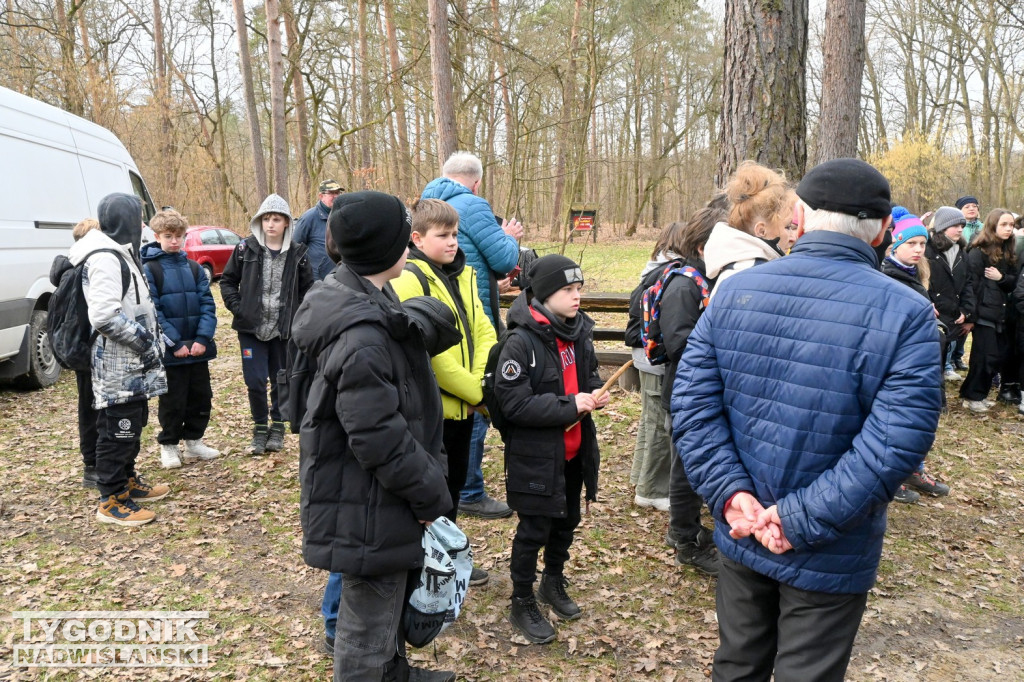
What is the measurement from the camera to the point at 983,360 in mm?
7145

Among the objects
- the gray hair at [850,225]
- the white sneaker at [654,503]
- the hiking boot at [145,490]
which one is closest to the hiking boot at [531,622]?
the white sneaker at [654,503]

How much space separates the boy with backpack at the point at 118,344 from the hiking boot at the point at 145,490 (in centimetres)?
18

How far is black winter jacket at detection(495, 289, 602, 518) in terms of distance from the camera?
3156 mm

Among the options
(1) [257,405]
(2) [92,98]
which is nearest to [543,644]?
(1) [257,405]

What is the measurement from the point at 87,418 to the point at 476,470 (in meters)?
2.87

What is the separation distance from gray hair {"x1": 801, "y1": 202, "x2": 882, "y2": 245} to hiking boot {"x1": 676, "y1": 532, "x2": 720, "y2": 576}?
8.23 feet

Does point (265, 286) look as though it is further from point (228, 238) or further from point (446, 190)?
point (228, 238)

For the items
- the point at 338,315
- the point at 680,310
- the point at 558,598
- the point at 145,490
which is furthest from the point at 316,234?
the point at 338,315

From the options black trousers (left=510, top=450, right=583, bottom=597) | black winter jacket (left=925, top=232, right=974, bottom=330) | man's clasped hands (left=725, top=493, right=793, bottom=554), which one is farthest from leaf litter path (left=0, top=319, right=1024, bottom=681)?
black winter jacket (left=925, top=232, right=974, bottom=330)

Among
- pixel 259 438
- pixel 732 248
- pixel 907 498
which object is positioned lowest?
pixel 907 498

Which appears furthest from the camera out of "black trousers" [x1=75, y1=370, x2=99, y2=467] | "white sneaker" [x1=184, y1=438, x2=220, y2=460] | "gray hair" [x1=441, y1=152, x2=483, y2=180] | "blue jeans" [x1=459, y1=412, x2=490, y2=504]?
"white sneaker" [x1=184, y1=438, x2=220, y2=460]

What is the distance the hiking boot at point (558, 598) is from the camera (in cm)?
358

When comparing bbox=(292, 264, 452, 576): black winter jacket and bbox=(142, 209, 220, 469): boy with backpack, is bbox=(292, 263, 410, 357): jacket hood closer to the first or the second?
bbox=(292, 264, 452, 576): black winter jacket

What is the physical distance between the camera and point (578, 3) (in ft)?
47.7
